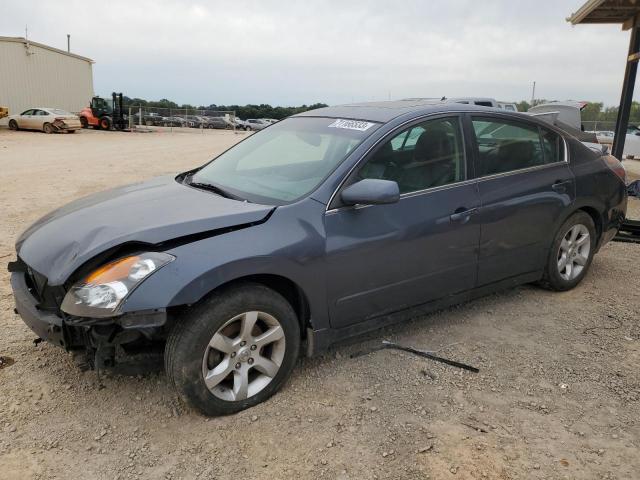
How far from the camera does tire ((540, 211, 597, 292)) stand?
4.41 meters

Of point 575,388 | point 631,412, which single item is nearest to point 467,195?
point 575,388

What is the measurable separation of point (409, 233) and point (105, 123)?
1323 inches

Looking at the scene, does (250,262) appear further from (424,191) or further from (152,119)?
(152,119)

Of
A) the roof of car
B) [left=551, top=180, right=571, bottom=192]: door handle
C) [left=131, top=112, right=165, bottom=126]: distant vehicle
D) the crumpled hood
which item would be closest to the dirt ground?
the crumpled hood

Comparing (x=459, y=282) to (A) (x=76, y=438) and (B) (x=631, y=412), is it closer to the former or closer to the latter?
(B) (x=631, y=412)

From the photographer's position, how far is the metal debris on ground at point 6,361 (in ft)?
10.7

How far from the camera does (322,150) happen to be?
3500 millimetres

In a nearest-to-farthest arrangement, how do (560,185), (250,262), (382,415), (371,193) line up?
(250,262), (382,415), (371,193), (560,185)

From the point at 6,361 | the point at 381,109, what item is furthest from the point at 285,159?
the point at 6,361

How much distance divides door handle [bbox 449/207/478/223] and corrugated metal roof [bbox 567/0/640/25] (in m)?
7.52

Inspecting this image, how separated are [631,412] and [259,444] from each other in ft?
6.74

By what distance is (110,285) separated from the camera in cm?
253

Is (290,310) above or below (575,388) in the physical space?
above

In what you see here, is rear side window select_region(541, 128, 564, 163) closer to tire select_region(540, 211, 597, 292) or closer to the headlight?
tire select_region(540, 211, 597, 292)
